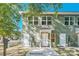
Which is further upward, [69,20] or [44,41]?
[69,20]

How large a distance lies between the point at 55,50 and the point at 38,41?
0.18 m

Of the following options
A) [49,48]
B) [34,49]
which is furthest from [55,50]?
[34,49]

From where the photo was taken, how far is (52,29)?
2021 mm

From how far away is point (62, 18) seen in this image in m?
2.02

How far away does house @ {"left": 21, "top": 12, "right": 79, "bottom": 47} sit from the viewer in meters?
2.00

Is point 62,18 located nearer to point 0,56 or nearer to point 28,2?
point 28,2

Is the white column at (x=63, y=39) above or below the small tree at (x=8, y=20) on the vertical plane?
below

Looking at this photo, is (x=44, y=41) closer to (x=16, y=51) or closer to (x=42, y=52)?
(x=42, y=52)

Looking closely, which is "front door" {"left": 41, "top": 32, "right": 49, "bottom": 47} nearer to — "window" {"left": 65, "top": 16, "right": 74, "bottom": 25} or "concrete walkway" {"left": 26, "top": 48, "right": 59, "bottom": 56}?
"concrete walkway" {"left": 26, "top": 48, "right": 59, "bottom": 56}

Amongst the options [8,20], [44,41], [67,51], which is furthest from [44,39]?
[8,20]

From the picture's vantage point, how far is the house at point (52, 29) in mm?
1997

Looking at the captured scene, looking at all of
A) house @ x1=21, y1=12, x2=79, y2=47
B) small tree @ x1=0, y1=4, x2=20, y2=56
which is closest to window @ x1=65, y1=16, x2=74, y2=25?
house @ x1=21, y1=12, x2=79, y2=47

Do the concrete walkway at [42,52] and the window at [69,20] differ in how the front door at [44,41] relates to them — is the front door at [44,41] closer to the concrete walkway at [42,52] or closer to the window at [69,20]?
the concrete walkway at [42,52]

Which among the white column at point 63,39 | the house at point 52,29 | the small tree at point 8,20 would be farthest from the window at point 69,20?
the small tree at point 8,20
